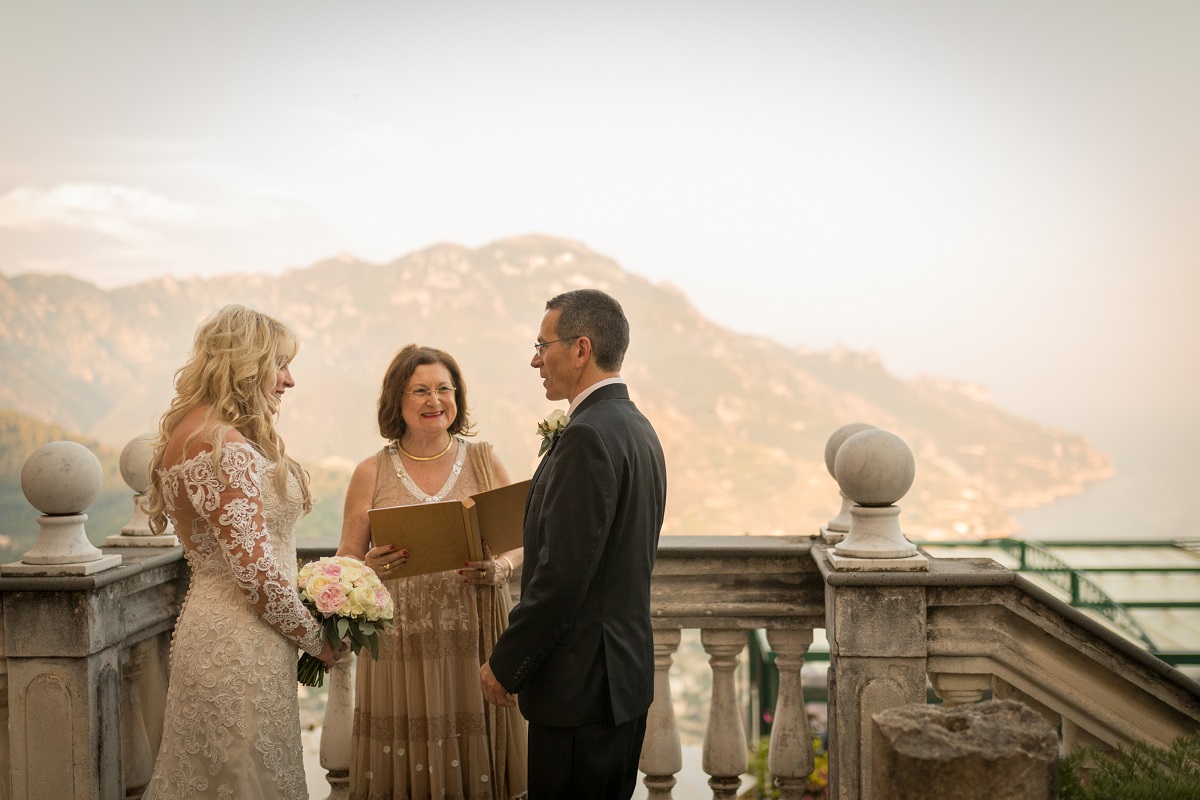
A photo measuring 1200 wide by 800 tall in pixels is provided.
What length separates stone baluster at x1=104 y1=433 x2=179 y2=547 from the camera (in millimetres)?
3162

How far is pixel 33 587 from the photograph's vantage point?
8.97 ft

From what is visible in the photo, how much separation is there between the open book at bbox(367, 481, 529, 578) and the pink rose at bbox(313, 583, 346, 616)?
0.87 feet

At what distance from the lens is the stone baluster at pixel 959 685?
2.76 meters

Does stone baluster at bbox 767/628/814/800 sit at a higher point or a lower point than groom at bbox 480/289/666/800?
lower

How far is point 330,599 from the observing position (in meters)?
2.51

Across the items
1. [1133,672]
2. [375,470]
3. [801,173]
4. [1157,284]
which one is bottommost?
[1133,672]

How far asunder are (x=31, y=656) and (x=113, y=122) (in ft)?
84.5

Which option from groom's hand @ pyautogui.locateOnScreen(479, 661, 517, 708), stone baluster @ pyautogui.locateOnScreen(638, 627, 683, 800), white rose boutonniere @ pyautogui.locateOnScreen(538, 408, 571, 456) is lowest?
stone baluster @ pyautogui.locateOnScreen(638, 627, 683, 800)

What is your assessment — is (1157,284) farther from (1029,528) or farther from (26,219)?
(26,219)

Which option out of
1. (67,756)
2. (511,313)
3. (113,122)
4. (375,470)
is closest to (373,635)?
(375,470)

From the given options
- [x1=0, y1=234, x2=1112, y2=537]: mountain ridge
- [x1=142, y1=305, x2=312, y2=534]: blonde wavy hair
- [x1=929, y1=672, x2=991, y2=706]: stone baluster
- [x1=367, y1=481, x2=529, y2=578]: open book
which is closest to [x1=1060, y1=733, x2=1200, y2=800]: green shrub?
[x1=929, y1=672, x2=991, y2=706]: stone baluster

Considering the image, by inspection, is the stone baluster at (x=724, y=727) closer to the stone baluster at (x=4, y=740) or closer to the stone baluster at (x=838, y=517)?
the stone baluster at (x=838, y=517)

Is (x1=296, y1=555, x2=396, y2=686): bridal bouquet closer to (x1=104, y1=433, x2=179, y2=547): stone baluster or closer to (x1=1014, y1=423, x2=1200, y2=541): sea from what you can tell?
(x1=104, y1=433, x2=179, y2=547): stone baluster

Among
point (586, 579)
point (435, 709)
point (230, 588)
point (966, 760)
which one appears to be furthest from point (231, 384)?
point (966, 760)
